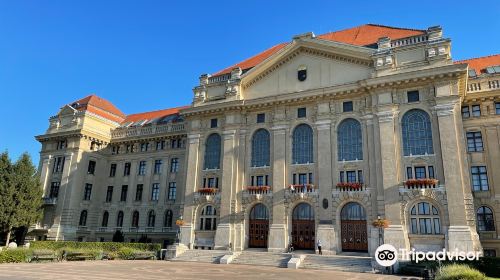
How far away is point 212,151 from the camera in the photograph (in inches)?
1665

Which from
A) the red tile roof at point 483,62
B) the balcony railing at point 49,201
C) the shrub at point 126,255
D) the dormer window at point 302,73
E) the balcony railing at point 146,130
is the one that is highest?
the red tile roof at point 483,62

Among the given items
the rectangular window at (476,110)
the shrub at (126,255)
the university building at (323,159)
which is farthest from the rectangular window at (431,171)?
the shrub at (126,255)

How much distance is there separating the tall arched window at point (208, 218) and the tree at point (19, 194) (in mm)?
20329

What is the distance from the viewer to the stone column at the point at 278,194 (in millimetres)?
35156

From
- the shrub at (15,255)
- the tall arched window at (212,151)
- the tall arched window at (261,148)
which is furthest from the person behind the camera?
the tall arched window at (212,151)

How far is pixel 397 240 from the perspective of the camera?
30.1m

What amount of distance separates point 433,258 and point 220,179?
21334 mm

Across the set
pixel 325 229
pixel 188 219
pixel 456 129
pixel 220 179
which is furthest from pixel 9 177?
pixel 456 129

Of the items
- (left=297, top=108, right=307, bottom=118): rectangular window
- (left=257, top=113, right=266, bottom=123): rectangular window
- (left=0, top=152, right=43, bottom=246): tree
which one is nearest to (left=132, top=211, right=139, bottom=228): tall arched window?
(left=0, top=152, right=43, bottom=246): tree

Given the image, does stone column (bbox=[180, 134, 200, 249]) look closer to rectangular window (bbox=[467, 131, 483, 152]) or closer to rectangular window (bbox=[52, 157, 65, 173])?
rectangular window (bbox=[52, 157, 65, 173])

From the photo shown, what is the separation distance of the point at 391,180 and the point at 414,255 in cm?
620

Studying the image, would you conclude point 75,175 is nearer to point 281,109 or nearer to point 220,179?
point 220,179

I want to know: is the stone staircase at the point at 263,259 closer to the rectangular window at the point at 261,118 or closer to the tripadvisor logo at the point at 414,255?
the tripadvisor logo at the point at 414,255

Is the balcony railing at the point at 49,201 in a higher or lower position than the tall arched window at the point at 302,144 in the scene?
lower
